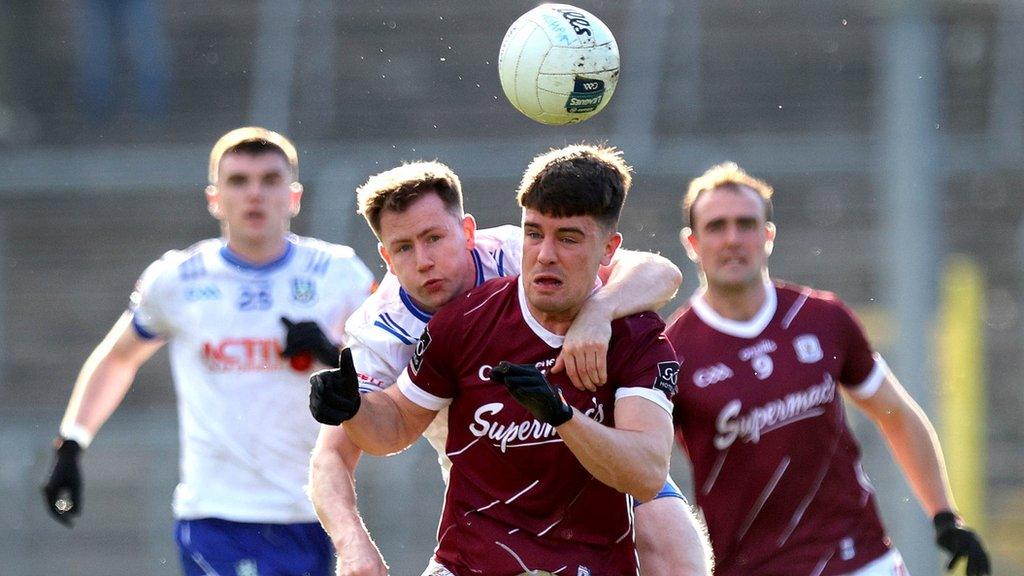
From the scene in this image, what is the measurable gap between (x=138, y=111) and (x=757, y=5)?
6.43 metres

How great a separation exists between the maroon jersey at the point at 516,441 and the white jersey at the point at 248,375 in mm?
1888

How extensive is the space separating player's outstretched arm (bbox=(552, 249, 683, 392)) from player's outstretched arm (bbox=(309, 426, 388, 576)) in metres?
0.72

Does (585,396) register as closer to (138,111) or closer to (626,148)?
(626,148)

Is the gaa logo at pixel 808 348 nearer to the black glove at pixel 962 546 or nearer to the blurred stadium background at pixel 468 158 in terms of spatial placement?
Result: the black glove at pixel 962 546

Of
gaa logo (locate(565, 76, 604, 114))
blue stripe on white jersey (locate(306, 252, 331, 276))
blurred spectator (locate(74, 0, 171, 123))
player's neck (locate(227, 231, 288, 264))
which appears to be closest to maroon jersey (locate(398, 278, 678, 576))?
gaa logo (locate(565, 76, 604, 114))

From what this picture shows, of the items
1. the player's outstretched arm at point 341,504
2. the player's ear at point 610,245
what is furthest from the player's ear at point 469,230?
the player's outstretched arm at point 341,504

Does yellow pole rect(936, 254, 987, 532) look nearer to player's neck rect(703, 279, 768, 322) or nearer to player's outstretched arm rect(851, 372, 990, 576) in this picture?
player's outstretched arm rect(851, 372, 990, 576)

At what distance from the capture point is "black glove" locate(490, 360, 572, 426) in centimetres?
399

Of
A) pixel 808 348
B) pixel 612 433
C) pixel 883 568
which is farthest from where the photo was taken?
pixel 808 348

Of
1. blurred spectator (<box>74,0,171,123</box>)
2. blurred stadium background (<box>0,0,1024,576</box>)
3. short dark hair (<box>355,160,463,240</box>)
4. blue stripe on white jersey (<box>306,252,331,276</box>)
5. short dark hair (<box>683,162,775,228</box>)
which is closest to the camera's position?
short dark hair (<box>355,160,463,240</box>)

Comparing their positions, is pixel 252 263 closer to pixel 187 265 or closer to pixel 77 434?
pixel 187 265

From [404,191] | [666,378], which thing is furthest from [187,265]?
[666,378]

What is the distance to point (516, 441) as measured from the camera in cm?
452

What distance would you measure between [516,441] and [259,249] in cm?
246
